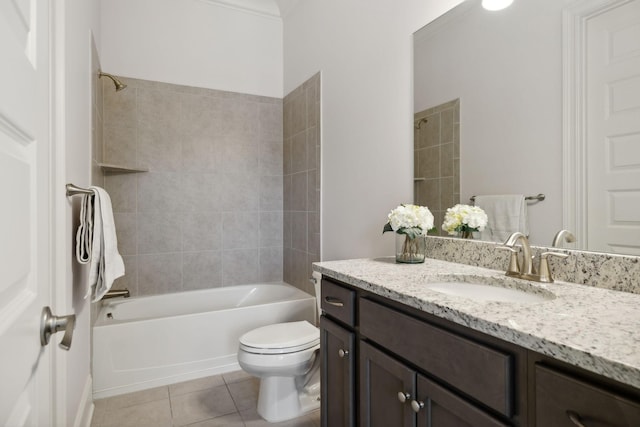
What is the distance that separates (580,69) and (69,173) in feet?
5.92

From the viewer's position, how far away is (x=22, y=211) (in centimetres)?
60

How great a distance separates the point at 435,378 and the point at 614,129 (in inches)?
34.9

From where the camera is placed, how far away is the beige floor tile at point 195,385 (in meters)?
2.15

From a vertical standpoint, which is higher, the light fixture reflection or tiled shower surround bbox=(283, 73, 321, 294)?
the light fixture reflection

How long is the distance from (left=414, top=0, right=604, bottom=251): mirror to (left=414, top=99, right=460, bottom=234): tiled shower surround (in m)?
0.03

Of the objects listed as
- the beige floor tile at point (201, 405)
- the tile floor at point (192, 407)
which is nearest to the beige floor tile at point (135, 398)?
the tile floor at point (192, 407)

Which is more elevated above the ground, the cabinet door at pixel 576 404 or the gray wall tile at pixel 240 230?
the gray wall tile at pixel 240 230

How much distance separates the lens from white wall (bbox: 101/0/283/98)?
2.64 meters

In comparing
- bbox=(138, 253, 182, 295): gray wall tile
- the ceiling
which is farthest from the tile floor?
the ceiling

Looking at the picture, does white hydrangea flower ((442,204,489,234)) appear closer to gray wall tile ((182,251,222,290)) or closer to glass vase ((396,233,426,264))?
glass vase ((396,233,426,264))

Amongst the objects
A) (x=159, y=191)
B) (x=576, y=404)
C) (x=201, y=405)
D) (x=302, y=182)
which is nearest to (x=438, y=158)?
(x=576, y=404)

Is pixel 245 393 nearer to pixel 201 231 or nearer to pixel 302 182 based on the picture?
pixel 201 231

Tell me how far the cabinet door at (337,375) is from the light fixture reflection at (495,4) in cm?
137

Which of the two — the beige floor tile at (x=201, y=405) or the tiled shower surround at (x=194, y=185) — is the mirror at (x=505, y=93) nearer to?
the beige floor tile at (x=201, y=405)
